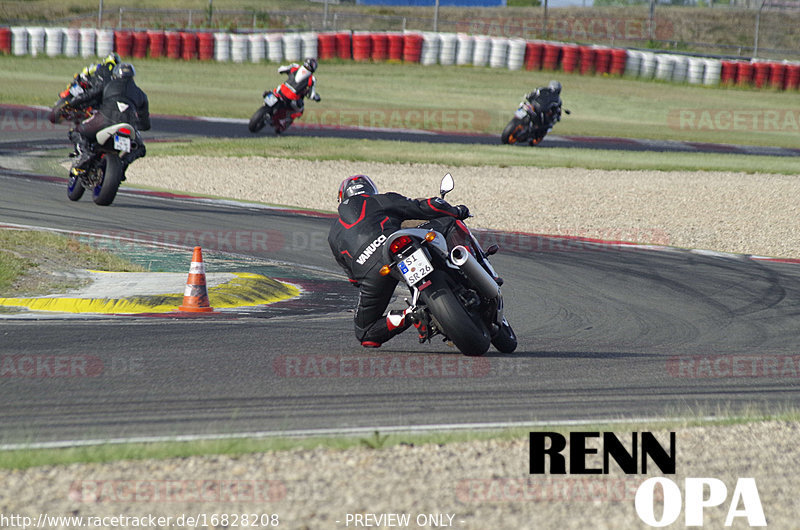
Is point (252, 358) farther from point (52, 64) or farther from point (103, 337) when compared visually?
point (52, 64)

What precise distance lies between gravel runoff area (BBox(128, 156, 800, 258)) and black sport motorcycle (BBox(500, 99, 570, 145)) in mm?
3373

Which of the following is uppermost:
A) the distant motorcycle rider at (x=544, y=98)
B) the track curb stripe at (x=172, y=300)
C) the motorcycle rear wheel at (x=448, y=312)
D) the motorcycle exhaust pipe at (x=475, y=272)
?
the distant motorcycle rider at (x=544, y=98)

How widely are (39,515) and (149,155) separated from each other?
1620cm

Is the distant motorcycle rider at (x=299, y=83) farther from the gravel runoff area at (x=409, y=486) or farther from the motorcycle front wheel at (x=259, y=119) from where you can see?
the gravel runoff area at (x=409, y=486)

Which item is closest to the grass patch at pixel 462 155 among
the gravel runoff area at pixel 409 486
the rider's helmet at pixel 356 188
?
the rider's helmet at pixel 356 188

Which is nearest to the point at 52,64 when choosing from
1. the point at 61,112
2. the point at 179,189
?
the point at 179,189

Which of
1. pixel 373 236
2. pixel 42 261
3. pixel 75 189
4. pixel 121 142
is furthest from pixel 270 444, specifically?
pixel 75 189

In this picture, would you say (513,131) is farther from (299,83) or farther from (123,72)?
(123,72)

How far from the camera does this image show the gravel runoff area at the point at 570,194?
14.1 metres

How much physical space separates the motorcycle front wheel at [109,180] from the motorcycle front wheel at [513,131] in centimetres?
1235

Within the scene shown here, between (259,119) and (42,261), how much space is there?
525 inches

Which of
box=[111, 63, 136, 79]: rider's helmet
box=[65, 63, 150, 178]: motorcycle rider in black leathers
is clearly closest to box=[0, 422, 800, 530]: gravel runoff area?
Result: box=[65, 63, 150, 178]: motorcycle rider in black leathers

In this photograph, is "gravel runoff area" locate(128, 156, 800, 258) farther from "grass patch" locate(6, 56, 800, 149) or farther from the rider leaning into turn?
"grass patch" locate(6, 56, 800, 149)

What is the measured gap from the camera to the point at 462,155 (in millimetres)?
20938
